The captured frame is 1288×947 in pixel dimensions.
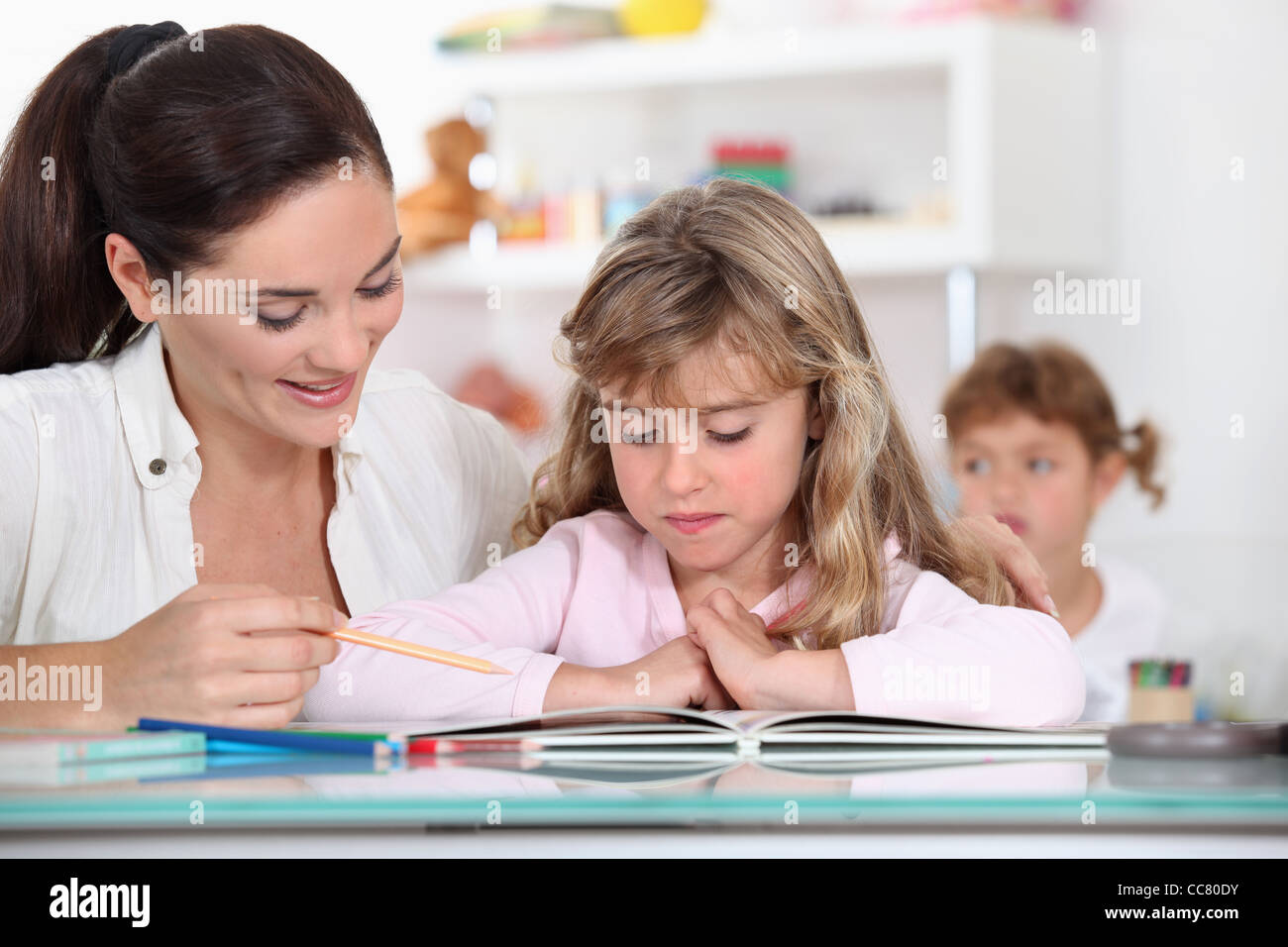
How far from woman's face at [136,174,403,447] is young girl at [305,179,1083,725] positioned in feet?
0.64

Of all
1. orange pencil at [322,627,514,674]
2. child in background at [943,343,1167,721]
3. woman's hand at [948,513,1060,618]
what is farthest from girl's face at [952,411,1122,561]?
orange pencil at [322,627,514,674]

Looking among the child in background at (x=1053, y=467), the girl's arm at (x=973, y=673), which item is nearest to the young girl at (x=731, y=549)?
the girl's arm at (x=973, y=673)

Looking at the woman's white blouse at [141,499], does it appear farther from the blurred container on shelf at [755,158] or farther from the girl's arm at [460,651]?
the blurred container on shelf at [755,158]

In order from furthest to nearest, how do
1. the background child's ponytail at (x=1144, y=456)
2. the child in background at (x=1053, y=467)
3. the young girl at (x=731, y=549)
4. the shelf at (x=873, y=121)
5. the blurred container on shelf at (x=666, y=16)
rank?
the blurred container on shelf at (x=666, y=16) → the shelf at (x=873, y=121) → the background child's ponytail at (x=1144, y=456) → the child in background at (x=1053, y=467) → the young girl at (x=731, y=549)

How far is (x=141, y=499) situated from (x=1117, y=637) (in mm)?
1787

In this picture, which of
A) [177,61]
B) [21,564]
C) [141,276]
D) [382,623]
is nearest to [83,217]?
[141,276]

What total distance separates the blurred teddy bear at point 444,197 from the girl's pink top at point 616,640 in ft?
7.63

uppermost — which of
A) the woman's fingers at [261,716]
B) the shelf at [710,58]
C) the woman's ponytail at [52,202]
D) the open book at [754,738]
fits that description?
the shelf at [710,58]

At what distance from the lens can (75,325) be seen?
1492 mm

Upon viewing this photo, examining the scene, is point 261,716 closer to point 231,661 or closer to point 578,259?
point 231,661

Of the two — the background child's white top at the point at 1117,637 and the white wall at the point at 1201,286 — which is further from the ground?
the white wall at the point at 1201,286

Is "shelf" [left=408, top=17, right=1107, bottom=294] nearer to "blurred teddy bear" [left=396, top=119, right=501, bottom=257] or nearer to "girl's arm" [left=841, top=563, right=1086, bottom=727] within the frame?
"blurred teddy bear" [left=396, top=119, right=501, bottom=257]

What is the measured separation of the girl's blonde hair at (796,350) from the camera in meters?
1.27
